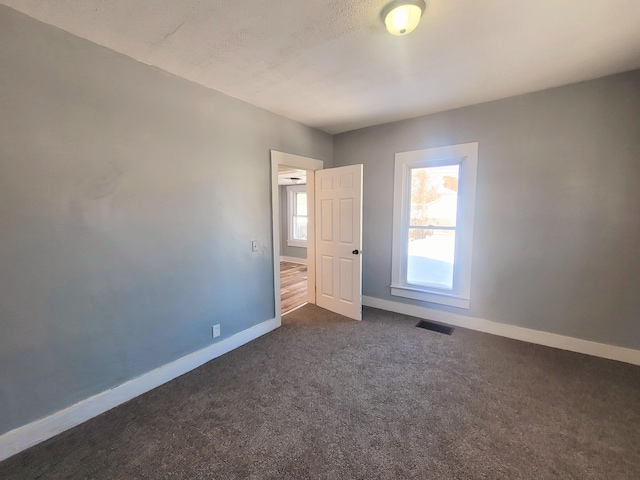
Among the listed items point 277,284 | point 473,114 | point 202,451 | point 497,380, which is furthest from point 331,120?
point 202,451

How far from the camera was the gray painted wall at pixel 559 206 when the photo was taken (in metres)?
2.39

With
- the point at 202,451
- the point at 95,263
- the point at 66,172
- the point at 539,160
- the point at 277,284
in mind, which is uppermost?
the point at 539,160

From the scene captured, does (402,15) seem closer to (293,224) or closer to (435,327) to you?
(435,327)

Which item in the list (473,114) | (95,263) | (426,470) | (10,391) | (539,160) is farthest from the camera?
(473,114)

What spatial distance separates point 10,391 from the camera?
159cm

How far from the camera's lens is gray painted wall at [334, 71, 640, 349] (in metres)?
2.39

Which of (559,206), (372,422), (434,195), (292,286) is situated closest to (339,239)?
(434,195)

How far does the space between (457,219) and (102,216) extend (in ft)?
11.2

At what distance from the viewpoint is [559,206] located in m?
2.63

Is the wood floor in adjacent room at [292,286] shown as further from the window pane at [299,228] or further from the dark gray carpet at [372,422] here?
A: the dark gray carpet at [372,422]

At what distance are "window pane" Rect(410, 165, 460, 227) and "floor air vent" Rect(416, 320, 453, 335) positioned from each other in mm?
1236

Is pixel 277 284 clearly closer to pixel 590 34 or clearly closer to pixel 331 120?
pixel 331 120

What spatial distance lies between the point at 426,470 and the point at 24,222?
8.86 feet

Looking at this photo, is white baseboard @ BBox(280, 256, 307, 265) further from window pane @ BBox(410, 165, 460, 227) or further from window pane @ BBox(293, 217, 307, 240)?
window pane @ BBox(410, 165, 460, 227)
